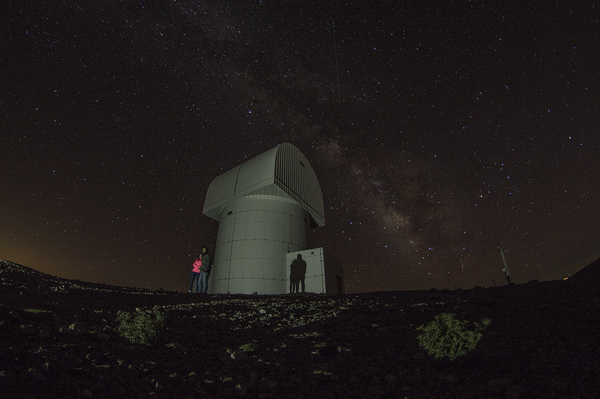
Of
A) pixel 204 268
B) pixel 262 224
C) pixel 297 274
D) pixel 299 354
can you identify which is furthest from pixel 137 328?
pixel 262 224

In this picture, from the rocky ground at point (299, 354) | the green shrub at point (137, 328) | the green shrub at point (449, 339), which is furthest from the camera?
the green shrub at point (137, 328)

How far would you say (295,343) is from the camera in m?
5.31

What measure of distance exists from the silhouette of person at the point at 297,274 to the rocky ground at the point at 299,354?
8.04 m

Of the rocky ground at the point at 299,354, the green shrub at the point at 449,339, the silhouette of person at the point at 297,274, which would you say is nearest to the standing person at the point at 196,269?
the silhouette of person at the point at 297,274

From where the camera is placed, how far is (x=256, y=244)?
52.0 ft

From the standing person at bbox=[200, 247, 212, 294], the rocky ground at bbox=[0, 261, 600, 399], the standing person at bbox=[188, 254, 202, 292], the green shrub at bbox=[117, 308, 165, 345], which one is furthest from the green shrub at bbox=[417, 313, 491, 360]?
the standing person at bbox=[188, 254, 202, 292]

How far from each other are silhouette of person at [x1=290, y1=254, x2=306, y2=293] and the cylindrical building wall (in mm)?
711

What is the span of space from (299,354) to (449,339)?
2.09 metres

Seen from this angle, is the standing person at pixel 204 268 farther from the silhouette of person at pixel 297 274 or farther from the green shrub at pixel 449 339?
the green shrub at pixel 449 339

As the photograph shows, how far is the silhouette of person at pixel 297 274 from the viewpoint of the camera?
14.8 m

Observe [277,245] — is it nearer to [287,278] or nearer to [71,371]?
[287,278]

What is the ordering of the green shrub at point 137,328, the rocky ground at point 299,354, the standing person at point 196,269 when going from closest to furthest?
the rocky ground at point 299,354, the green shrub at point 137,328, the standing person at point 196,269

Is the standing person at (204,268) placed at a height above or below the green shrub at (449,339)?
above

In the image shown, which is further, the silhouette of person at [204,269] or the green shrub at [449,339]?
the silhouette of person at [204,269]
